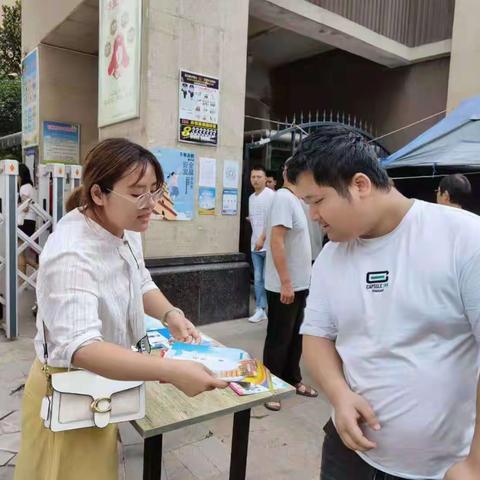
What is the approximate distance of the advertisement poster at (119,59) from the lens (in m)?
4.44

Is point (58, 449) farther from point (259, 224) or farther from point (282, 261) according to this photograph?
point (259, 224)

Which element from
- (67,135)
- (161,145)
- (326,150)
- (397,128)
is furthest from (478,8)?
(326,150)

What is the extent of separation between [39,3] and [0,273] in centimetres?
518

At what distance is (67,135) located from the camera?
299 inches

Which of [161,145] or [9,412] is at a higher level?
[161,145]

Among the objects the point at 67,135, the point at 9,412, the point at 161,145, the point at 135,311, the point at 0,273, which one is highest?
the point at 67,135

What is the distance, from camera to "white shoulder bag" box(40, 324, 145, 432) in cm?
120

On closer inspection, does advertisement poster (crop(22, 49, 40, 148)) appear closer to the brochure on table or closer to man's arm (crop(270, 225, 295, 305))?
man's arm (crop(270, 225, 295, 305))

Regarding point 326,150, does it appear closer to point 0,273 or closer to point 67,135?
point 0,273

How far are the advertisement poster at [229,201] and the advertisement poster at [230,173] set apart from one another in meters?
0.06

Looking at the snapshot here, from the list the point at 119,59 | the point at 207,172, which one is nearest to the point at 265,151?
the point at 207,172

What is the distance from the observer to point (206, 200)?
16.1ft

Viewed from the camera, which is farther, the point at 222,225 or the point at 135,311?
the point at 222,225

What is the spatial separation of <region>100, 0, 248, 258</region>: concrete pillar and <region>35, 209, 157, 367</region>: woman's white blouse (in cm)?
321
